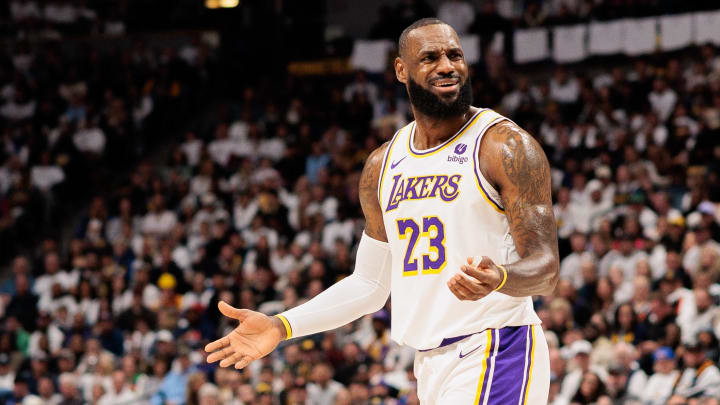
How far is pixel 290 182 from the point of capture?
17203 mm

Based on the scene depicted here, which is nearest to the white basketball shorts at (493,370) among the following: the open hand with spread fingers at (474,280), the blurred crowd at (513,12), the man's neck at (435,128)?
A: the open hand with spread fingers at (474,280)

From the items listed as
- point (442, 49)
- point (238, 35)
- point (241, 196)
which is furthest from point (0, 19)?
point (442, 49)

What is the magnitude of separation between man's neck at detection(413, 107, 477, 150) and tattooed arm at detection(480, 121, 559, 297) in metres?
0.21

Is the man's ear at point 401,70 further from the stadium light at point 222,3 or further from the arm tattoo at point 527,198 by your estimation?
the stadium light at point 222,3

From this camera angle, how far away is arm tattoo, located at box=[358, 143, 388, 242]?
16.6 feet

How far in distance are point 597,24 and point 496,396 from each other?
45.3ft

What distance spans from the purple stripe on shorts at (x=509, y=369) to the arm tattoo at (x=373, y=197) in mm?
871

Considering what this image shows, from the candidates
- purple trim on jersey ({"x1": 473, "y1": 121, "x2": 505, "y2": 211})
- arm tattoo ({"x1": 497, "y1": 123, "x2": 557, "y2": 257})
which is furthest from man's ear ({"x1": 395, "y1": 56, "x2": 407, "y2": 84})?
arm tattoo ({"x1": 497, "y1": 123, "x2": 557, "y2": 257})

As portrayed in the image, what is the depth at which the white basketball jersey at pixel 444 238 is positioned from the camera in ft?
14.8

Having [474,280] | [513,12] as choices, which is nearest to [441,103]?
[474,280]

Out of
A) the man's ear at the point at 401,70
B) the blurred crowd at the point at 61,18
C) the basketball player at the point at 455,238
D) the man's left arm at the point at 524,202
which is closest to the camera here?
the man's left arm at the point at 524,202

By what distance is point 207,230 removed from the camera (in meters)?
16.3

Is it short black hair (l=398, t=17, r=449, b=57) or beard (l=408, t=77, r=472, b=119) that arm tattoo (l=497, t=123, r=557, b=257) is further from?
short black hair (l=398, t=17, r=449, b=57)

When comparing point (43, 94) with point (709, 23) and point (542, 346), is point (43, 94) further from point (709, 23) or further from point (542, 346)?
point (542, 346)
